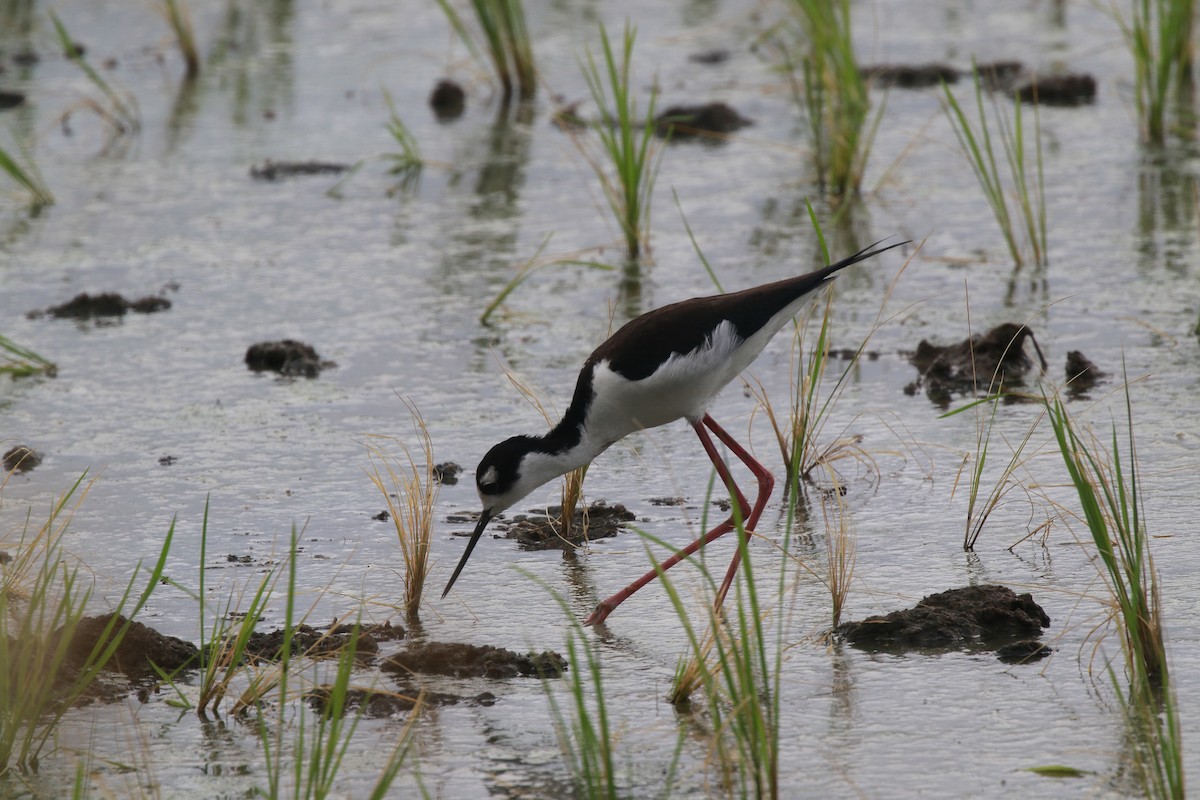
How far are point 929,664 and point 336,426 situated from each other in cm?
246

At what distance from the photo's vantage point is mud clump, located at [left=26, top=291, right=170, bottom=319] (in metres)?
6.51

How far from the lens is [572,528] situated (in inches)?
180

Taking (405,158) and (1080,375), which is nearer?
(1080,375)

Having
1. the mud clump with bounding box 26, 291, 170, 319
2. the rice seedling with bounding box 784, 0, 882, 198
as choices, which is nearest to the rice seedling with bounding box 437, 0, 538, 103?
the rice seedling with bounding box 784, 0, 882, 198

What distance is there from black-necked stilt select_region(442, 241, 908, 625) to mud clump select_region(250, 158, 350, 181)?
439 cm

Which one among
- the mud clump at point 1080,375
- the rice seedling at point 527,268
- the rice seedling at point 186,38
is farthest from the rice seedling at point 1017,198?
the rice seedling at point 186,38

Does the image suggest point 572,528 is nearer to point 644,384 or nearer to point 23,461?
point 644,384

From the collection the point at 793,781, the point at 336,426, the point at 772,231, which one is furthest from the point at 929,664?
the point at 772,231

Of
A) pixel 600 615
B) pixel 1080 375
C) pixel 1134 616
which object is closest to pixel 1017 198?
pixel 1080 375

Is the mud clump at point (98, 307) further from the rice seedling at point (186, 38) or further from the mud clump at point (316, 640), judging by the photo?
the rice seedling at point (186, 38)

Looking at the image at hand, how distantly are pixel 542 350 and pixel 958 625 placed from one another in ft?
8.38

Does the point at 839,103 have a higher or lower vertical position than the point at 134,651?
higher

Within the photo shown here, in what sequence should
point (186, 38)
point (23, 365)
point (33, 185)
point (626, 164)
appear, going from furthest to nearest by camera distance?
point (186, 38)
point (33, 185)
point (626, 164)
point (23, 365)

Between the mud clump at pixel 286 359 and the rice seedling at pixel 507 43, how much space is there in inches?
135
